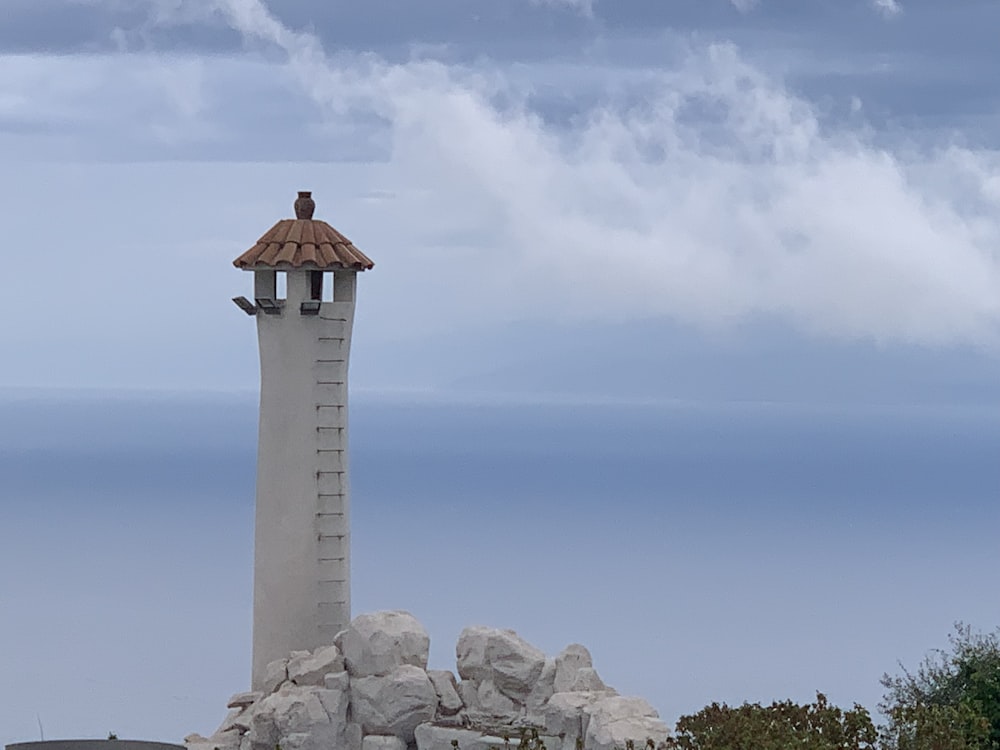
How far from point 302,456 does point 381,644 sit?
2.58 meters

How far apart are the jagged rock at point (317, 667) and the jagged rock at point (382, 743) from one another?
2.75 ft

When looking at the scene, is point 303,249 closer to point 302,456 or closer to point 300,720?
point 302,456

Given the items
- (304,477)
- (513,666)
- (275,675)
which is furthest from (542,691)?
(304,477)

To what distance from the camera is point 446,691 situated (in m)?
20.7

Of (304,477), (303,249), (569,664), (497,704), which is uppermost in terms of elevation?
(303,249)

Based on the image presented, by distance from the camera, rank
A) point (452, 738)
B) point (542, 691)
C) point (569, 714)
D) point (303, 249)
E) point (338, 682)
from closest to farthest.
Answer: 1. point (569, 714)
2. point (452, 738)
3. point (542, 691)
4. point (338, 682)
5. point (303, 249)

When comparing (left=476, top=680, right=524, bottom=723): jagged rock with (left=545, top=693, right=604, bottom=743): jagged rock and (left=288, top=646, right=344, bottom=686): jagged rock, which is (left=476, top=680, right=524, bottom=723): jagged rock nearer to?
(left=545, top=693, right=604, bottom=743): jagged rock

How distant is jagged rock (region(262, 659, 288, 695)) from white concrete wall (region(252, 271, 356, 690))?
1.89ft

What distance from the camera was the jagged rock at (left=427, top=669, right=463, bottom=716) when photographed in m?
20.6

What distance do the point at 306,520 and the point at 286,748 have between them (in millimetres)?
2790

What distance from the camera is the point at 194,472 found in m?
81.1

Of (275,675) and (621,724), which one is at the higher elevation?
(275,675)

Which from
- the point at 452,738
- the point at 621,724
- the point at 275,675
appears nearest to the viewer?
the point at 621,724

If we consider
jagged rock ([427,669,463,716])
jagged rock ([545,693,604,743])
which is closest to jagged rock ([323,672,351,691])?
jagged rock ([427,669,463,716])
